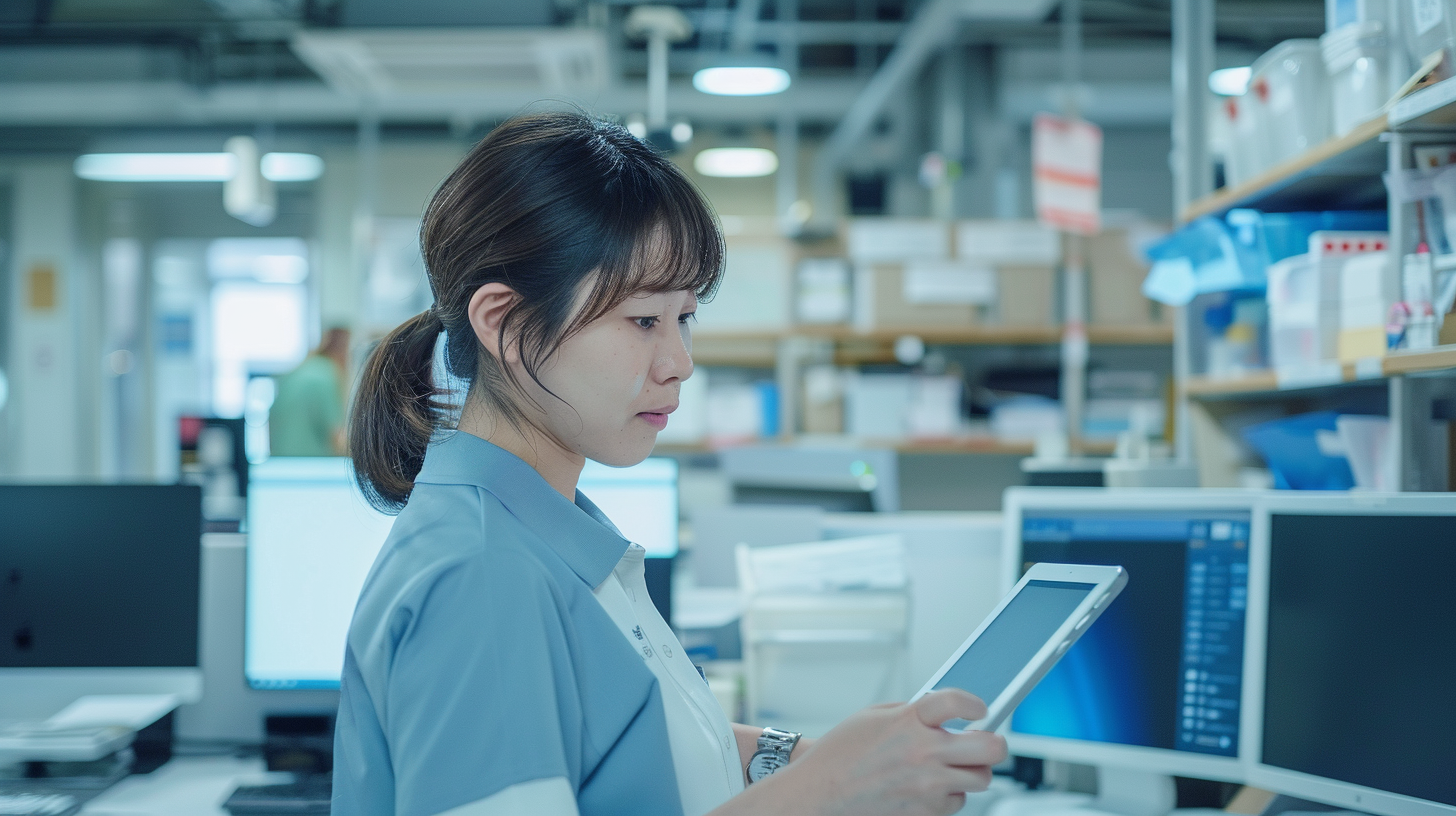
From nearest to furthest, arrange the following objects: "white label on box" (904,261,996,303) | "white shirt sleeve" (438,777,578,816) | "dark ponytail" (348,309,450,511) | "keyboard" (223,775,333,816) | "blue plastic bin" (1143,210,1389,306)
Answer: "white shirt sleeve" (438,777,578,816) < "dark ponytail" (348,309,450,511) < "keyboard" (223,775,333,816) < "blue plastic bin" (1143,210,1389,306) < "white label on box" (904,261,996,303)

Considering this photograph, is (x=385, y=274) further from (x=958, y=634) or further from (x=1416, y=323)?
(x=1416, y=323)

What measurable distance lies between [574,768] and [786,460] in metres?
1.96

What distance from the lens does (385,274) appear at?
4.96 metres

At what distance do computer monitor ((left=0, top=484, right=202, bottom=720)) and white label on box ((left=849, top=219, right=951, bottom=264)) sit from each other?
3331 mm

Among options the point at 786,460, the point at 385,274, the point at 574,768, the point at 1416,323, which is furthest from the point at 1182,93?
the point at 385,274

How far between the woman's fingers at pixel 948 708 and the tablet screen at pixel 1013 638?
2.7 inches

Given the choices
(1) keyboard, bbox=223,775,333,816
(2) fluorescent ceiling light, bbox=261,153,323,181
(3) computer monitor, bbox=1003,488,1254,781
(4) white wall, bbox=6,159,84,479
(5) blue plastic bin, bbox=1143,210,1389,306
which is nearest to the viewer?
(3) computer monitor, bbox=1003,488,1254,781

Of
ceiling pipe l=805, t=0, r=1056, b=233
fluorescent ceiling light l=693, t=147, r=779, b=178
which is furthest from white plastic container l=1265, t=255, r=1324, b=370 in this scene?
fluorescent ceiling light l=693, t=147, r=779, b=178

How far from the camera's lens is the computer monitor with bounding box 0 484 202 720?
5.32 feet

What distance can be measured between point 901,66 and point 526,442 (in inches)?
191

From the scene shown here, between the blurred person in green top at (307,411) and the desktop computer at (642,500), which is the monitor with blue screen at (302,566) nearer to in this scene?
the desktop computer at (642,500)

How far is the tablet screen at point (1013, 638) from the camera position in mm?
838

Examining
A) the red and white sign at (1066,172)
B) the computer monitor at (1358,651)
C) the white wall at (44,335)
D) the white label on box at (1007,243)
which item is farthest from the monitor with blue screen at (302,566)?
the white wall at (44,335)

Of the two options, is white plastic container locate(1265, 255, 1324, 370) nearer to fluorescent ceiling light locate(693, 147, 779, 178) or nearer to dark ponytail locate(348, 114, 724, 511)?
dark ponytail locate(348, 114, 724, 511)
